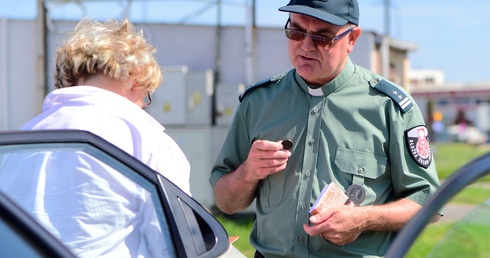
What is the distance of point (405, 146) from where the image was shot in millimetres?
2863

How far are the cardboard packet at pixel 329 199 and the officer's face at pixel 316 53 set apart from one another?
41 centimetres

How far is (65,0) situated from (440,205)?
787 cm

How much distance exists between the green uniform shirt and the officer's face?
54 mm

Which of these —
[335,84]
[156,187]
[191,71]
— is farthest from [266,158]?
[191,71]

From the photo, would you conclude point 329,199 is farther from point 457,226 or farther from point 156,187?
point 457,226

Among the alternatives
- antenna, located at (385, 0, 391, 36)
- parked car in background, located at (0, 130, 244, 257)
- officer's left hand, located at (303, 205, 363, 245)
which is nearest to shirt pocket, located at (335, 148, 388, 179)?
officer's left hand, located at (303, 205, 363, 245)

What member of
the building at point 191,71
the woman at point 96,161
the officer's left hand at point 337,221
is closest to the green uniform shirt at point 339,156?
the officer's left hand at point 337,221

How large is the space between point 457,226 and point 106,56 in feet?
4.35

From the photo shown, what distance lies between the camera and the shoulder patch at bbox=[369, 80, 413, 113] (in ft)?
9.49

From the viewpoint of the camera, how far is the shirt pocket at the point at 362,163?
285cm

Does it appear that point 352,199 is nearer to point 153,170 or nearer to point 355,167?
point 355,167

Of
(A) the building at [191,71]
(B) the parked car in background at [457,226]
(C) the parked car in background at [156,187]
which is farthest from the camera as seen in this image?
(A) the building at [191,71]

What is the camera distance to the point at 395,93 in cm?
291

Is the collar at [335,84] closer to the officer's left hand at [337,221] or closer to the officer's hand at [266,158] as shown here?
the officer's hand at [266,158]
